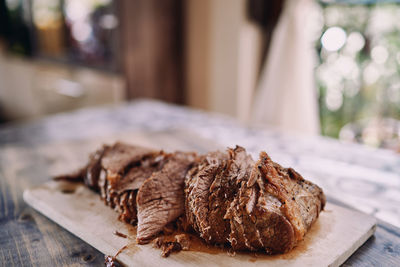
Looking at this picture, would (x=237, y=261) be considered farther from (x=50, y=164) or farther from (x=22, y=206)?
(x=50, y=164)

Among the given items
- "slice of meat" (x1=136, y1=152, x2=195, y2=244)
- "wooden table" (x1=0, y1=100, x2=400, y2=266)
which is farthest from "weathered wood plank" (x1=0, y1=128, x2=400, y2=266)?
"slice of meat" (x1=136, y1=152, x2=195, y2=244)

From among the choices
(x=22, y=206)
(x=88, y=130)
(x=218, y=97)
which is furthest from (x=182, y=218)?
(x=218, y=97)

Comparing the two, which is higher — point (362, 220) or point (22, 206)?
point (362, 220)

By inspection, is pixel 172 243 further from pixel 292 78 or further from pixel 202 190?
pixel 292 78

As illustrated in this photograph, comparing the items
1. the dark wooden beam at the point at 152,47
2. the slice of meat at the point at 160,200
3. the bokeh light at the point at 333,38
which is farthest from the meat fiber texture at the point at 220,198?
the dark wooden beam at the point at 152,47

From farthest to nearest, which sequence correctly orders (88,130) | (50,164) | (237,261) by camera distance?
(88,130) < (50,164) < (237,261)

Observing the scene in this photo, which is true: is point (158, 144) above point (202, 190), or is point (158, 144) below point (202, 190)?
below

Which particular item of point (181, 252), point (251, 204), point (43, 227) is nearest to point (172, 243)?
point (181, 252)

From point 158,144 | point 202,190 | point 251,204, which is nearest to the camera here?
point 251,204
